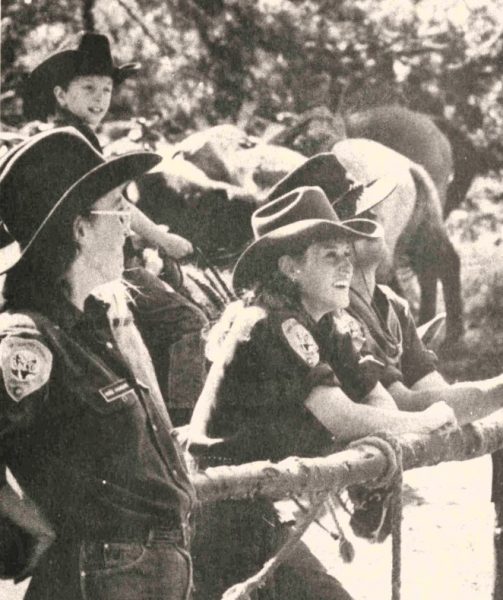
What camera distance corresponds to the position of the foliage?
3.07 meters

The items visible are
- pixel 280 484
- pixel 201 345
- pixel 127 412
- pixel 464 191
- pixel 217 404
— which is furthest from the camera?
pixel 464 191

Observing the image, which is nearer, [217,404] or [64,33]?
[217,404]

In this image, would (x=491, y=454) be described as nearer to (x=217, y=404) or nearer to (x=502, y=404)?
(x=502, y=404)

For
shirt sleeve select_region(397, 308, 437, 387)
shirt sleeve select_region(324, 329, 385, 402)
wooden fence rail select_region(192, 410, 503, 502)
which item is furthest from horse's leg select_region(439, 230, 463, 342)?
shirt sleeve select_region(324, 329, 385, 402)

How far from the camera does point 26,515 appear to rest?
2115 millimetres

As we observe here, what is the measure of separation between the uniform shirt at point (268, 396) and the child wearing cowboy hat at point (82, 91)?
44cm

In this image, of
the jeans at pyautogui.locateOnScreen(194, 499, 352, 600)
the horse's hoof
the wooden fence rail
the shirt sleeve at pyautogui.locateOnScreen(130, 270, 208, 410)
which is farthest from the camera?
the horse's hoof

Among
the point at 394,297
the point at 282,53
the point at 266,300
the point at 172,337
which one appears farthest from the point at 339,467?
the point at 282,53

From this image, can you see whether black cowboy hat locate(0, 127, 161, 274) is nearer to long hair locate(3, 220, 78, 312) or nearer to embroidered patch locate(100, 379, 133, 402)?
long hair locate(3, 220, 78, 312)

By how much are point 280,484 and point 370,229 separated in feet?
3.14

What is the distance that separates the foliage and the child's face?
0.08 meters

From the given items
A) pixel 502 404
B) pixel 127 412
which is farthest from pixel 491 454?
pixel 127 412

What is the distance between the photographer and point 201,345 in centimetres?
293

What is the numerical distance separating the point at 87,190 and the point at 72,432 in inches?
18.1
